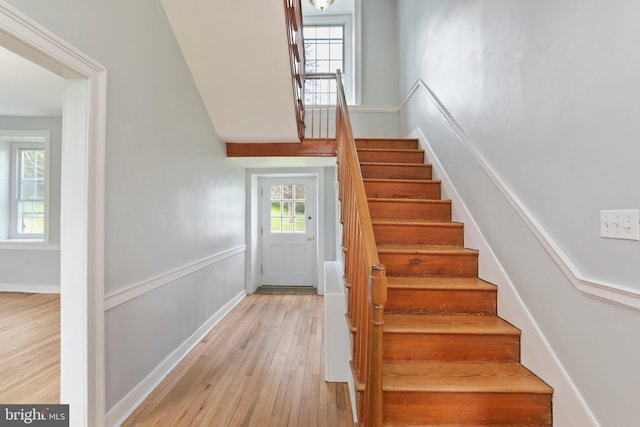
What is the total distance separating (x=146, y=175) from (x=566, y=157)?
2402 millimetres

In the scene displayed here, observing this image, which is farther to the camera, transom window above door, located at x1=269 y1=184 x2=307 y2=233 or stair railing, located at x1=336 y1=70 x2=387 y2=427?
transom window above door, located at x1=269 y1=184 x2=307 y2=233

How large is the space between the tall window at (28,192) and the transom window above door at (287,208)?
11.0 ft

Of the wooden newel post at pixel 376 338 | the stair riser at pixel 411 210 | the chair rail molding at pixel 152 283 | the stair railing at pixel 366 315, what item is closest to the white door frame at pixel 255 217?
the chair rail molding at pixel 152 283

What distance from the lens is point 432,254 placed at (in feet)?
6.81

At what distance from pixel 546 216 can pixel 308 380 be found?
185 centimetres

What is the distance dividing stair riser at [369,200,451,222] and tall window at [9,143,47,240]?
16.3 ft

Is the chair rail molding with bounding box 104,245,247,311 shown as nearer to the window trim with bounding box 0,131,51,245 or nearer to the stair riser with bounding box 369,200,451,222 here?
the stair riser with bounding box 369,200,451,222

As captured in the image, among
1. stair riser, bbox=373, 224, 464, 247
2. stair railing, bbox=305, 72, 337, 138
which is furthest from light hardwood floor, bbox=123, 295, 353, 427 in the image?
stair railing, bbox=305, 72, 337, 138

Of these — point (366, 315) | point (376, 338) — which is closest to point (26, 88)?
point (366, 315)

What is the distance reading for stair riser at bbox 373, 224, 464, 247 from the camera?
2.26m

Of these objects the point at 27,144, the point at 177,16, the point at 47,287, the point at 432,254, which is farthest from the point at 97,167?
the point at 27,144

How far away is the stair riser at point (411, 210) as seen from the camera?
2451 millimetres

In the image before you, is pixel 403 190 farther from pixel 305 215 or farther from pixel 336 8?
pixel 336 8

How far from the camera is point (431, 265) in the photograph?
6.85ft
